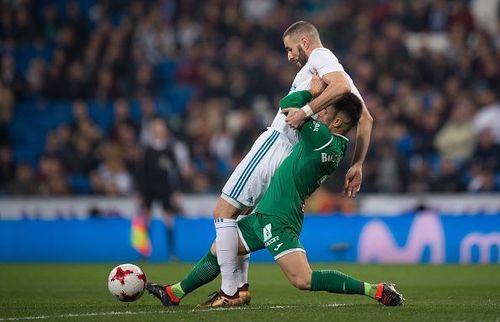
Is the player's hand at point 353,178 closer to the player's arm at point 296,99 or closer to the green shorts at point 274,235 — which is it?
the green shorts at point 274,235

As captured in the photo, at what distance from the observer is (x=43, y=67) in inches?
874

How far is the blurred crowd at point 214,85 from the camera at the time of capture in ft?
61.5

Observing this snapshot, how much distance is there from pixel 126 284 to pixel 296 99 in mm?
2034

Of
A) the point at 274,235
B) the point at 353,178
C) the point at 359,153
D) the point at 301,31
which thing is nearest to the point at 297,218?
the point at 274,235

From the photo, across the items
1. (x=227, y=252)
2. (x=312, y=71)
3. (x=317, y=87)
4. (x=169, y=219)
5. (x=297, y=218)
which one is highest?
(x=169, y=219)

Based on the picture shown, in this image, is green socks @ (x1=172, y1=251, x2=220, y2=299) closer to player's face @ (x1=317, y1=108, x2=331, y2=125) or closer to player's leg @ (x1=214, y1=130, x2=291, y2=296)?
player's leg @ (x1=214, y1=130, x2=291, y2=296)

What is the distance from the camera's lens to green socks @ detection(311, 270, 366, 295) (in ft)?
26.0

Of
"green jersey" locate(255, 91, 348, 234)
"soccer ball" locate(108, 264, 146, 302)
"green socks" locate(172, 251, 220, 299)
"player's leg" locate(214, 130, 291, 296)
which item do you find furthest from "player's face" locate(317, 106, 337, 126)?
"soccer ball" locate(108, 264, 146, 302)

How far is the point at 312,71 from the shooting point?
8359mm

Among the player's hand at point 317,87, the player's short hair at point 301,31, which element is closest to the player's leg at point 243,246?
the player's hand at point 317,87

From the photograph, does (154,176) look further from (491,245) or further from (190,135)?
(491,245)

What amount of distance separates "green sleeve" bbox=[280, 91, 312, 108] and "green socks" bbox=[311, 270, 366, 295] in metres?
1.26

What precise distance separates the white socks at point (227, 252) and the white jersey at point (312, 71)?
0.86 metres

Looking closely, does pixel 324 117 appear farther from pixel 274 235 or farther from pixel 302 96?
pixel 274 235
